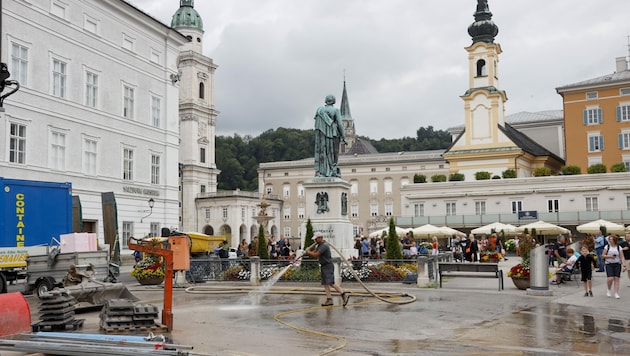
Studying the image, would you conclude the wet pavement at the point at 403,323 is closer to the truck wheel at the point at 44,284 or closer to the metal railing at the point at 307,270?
the truck wheel at the point at 44,284

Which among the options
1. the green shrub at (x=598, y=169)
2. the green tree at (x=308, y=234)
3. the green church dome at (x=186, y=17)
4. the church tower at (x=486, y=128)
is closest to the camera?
the green tree at (x=308, y=234)

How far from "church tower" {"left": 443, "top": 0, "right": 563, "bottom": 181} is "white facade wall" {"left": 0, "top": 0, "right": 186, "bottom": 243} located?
115ft

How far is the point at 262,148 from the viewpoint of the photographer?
5448 inches

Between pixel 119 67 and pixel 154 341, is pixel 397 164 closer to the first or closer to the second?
pixel 119 67

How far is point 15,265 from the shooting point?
1948 centimetres

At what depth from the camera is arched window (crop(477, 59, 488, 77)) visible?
231 ft

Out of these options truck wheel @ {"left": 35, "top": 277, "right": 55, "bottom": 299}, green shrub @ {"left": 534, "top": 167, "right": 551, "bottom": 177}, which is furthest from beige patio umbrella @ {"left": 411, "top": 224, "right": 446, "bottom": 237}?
truck wheel @ {"left": 35, "top": 277, "right": 55, "bottom": 299}

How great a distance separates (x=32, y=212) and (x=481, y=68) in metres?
59.0

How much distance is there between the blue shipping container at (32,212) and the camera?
19672 mm

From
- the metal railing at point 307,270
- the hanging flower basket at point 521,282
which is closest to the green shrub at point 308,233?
the metal railing at point 307,270

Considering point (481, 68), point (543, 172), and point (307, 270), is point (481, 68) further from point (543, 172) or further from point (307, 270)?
point (307, 270)

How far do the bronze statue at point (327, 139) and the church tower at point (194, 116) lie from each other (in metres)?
64.8

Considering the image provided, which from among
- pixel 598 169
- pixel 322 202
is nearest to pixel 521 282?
pixel 322 202

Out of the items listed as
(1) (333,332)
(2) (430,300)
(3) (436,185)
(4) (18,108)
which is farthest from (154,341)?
(3) (436,185)
